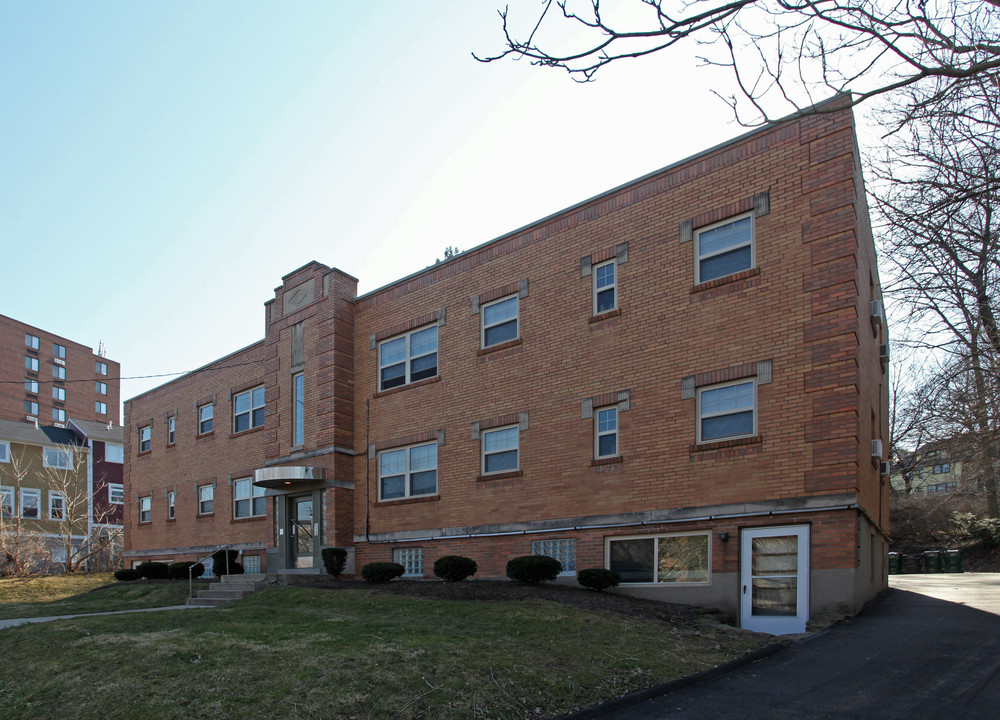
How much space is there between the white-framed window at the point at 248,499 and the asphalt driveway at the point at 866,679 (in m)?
18.3

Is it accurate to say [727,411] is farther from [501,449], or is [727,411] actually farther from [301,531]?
[301,531]

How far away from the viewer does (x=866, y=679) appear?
877 centimetres

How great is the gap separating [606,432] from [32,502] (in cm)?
4718

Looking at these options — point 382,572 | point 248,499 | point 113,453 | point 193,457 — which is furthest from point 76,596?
point 113,453

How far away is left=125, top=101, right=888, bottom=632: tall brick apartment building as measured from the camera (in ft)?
44.5

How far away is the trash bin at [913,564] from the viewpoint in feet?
108

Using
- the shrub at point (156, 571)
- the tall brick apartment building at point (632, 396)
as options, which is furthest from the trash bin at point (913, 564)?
the shrub at point (156, 571)

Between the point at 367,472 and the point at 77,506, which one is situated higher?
the point at 367,472

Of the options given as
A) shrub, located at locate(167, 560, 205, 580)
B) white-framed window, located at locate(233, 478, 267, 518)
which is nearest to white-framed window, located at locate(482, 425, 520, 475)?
white-framed window, located at locate(233, 478, 267, 518)

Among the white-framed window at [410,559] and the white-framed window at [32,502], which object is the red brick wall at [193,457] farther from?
the white-framed window at [32,502]

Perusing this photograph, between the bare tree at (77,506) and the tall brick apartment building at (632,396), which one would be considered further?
the bare tree at (77,506)

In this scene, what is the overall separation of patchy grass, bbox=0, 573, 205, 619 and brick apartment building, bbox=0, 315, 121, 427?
49.0 m

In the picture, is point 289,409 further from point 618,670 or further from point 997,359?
point 997,359

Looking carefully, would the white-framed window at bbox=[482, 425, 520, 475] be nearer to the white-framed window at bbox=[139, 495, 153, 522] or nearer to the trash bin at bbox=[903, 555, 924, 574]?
the white-framed window at bbox=[139, 495, 153, 522]
